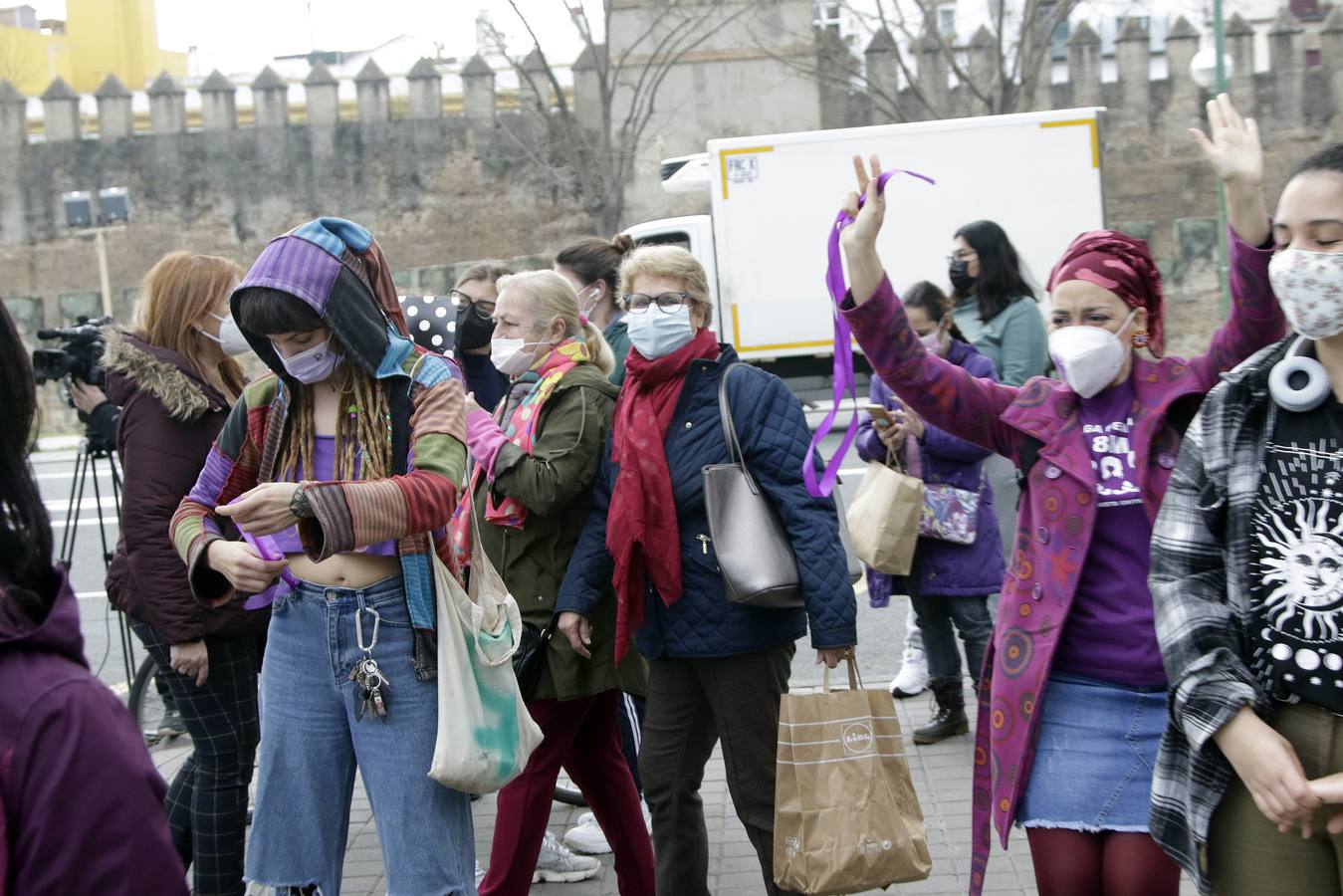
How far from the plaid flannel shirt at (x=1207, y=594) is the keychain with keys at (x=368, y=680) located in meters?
1.71

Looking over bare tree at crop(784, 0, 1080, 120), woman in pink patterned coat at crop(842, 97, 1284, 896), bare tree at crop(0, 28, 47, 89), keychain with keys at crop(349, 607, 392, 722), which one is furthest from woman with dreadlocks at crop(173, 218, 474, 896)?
bare tree at crop(0, 28, 47, 89)

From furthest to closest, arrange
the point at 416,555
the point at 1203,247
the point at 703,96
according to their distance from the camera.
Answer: the point at 703,96 → the point at 1203,247 → the point at 416,555

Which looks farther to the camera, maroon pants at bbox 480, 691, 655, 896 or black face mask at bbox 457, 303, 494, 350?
black face mask at bbox 457, 303, 494, 350

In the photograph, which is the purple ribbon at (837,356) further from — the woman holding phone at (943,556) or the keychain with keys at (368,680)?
the woman holding phone at (943,556)

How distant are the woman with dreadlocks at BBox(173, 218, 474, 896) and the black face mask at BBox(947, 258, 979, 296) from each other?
3273mm

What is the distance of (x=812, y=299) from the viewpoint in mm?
18203

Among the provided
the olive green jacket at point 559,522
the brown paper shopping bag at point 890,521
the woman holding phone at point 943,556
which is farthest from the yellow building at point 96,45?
the olive green jacket at point 559,522

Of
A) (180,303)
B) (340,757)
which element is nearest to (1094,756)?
(340,757)

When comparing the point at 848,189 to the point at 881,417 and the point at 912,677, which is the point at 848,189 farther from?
the point at 881,417

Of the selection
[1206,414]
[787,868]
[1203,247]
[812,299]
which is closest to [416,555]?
[787,868]

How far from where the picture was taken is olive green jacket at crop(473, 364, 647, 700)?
423 cm

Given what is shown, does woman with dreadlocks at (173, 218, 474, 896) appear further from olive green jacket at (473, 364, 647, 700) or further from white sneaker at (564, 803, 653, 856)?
white sneaker at (564, 803, 653, 856)

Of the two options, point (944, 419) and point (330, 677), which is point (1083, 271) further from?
point (330, 677)

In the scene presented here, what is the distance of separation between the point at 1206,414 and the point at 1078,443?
0.55 m
